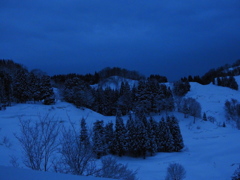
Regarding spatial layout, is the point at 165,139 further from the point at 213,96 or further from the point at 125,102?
the point at 213,96

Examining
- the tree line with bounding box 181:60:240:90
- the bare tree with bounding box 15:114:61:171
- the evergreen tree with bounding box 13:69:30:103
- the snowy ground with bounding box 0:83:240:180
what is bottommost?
the snowy ground with bounding box 0:83:240:180

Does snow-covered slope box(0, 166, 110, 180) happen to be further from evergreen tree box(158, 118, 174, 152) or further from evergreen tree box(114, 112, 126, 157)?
evergreen tree box(158, 118, 174, 152)

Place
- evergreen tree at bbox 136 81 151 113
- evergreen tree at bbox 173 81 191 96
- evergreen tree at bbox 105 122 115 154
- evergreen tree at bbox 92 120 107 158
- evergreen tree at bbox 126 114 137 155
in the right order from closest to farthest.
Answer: evergreen tree at bbox 92 120 107 158 → evergreen tree at bbox 126 114 137 155 → evergreen tree at bbox 105 122 115 154 → evergreen tree at bbox 136 81 151 113 → evergreen tree at bbox 173 81 191 96

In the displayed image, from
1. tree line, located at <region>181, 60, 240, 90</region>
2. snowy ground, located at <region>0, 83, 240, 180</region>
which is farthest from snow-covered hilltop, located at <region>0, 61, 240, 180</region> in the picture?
tree line, located at <region>181, 60, 240, 90</region>

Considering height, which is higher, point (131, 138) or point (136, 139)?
point (131, 138)

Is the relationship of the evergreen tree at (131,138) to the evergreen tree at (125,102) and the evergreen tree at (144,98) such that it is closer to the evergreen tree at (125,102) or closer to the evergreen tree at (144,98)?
the evergreen tree at (144,98)

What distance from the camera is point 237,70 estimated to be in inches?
3856

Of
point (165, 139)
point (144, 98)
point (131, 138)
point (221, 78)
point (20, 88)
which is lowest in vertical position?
point (165, 139)

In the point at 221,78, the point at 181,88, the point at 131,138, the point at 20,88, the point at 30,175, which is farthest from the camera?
the point at 221,78

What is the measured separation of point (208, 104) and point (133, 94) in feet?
86.7

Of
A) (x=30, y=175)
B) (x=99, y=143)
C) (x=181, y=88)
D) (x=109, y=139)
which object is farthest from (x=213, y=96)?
(x=30, y=175)

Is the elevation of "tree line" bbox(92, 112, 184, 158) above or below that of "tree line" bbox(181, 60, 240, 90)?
below

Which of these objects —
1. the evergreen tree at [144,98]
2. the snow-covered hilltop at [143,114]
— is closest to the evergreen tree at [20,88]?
the snow-covered hilltop at [143,114]

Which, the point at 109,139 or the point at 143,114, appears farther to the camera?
the point at 143,114
